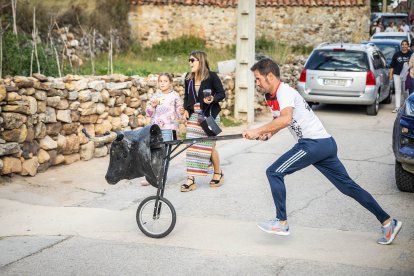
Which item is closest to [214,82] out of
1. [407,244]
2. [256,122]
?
[407,244]

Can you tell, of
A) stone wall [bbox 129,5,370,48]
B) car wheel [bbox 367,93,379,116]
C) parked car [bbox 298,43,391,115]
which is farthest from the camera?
stone wall [bbox 129,5,370,48]

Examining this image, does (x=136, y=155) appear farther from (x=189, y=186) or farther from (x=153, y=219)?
(x=189, y=186)

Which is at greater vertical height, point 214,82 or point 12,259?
point 214,82

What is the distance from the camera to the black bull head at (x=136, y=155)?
6703mm

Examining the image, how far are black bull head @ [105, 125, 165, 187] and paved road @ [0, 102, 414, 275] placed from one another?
2.19ft

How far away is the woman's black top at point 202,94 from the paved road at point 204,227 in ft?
3.48

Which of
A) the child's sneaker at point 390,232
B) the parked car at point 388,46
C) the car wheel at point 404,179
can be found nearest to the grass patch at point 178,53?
the parked car at point 388,46

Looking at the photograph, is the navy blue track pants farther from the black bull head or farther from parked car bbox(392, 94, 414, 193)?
parked car bbox(392, 94, 414, 193)

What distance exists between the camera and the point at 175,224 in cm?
720

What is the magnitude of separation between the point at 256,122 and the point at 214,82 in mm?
6961

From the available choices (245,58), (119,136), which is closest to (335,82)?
(245,58)

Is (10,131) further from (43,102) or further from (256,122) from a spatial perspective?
(256,122)

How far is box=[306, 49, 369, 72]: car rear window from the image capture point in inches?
663

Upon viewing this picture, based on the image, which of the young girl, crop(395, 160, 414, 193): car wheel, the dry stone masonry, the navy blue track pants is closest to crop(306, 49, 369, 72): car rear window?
the dry stone masonry
